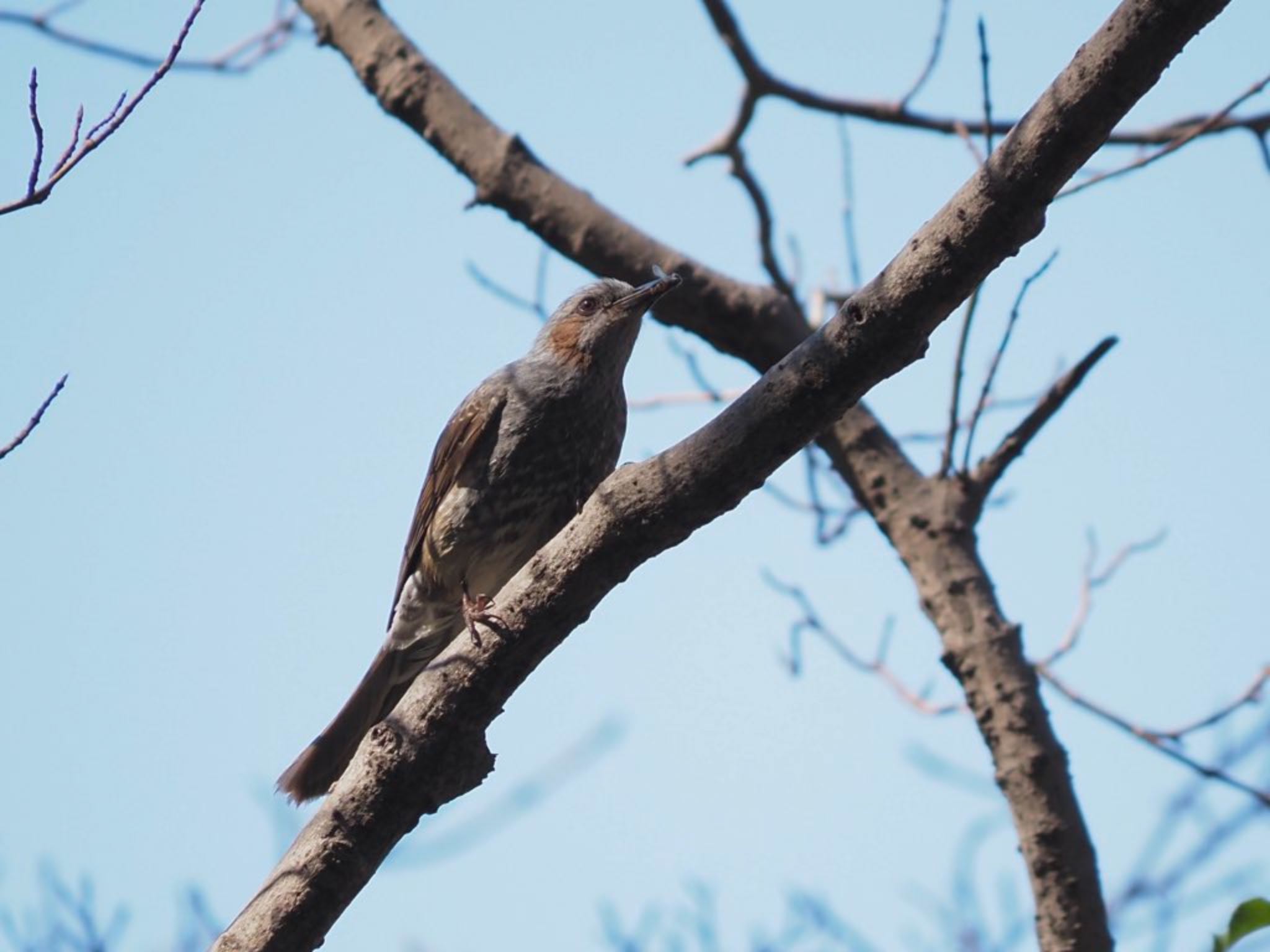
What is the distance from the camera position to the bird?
14.8 feet

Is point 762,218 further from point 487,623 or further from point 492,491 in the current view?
point 487,623

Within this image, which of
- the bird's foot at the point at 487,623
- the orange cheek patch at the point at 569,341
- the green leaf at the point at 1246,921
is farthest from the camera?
the orange cheek patch at the point at 569,341

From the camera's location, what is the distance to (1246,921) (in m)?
2.51

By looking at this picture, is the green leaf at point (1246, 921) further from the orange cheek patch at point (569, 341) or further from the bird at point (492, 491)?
the orange cheek patch at point (569, 341)

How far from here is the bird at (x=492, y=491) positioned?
451 centimetres

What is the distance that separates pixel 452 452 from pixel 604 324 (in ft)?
2.46

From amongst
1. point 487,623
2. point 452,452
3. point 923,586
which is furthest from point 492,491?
point 487,623

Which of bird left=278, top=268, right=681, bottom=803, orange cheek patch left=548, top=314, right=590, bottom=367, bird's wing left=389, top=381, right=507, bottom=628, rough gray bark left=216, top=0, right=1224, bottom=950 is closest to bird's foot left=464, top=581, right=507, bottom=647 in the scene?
rough gray bark left=216, top=0, right=1224, bottom=950

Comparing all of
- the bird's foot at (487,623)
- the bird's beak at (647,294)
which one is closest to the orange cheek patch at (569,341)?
the bird's beak at (647,294)

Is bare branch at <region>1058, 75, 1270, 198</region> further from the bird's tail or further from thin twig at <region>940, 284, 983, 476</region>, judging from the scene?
the bird's tail

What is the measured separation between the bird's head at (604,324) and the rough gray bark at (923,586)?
1353mm

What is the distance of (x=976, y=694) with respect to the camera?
4195 mm

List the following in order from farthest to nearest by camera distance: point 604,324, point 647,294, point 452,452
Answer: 1. point 604,324
2. point 647,294
3. point 452,452

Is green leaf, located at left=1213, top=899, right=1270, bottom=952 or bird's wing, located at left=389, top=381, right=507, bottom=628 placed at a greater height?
bird's wing, located at left=389, top=381, right=507, bottom=628
